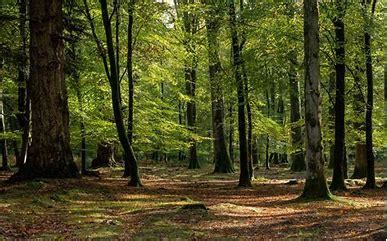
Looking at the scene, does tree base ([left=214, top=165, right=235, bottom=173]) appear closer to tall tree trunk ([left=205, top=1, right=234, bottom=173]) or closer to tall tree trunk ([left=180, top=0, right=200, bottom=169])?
tall tree trunk ([left=205, top=1, right=234, bottom=173])

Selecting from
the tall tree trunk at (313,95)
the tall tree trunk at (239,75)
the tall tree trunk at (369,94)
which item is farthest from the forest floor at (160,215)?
the tall tree trunk at (239,75)

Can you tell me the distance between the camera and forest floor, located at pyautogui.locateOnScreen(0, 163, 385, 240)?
28.7 feet

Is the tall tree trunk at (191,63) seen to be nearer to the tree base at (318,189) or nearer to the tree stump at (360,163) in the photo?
the tree stump at (360,163)

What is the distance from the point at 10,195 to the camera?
1216 centimetres

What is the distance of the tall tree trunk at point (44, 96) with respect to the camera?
14227 millimetres

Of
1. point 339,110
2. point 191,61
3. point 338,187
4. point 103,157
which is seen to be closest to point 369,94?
point 339,110

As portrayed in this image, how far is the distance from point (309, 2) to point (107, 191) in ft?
27.6

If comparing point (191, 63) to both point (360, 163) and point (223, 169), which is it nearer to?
point (223, 169)

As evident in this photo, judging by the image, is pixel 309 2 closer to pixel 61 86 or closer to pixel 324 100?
pixel 61 86

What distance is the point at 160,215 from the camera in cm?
1098

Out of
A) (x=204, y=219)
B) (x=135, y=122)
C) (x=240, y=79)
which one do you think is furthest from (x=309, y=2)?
(x=135, y=122)

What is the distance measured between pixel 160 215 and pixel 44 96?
5726 mm

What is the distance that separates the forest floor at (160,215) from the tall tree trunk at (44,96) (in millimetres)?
746

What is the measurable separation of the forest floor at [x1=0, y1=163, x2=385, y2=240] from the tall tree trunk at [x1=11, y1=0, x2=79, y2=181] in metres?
0.75
